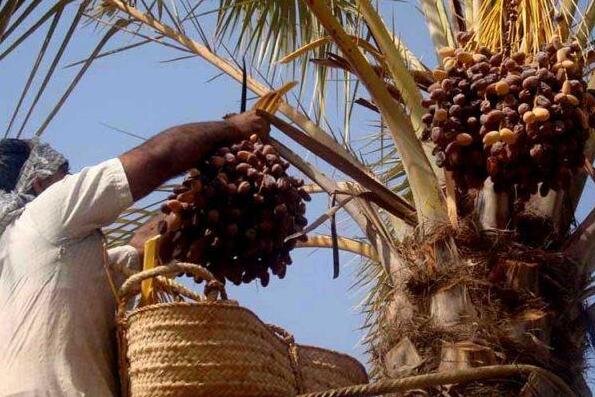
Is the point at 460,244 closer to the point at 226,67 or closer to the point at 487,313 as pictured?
the point at 487,313

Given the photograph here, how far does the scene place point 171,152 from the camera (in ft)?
10.5

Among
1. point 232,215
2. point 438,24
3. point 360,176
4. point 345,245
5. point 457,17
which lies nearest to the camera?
point 232,215

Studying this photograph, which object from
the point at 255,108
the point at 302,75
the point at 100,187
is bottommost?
the point at 100,187

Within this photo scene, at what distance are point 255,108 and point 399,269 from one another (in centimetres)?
66

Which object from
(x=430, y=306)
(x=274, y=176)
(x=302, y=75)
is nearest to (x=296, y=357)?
(x=274, y=176)

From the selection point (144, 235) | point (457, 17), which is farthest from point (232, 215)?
point (457, 17)

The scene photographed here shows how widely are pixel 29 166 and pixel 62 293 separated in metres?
0.48

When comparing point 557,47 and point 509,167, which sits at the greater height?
point 557,47

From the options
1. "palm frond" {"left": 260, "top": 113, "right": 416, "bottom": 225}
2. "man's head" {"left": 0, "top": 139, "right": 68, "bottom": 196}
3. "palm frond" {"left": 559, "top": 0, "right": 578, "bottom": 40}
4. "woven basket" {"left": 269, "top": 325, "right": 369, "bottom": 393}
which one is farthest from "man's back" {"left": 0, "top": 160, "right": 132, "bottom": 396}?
"palm frond" {"left": 559, "top": 0, "right": 578, "bottom": 40}

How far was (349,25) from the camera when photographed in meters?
5.60

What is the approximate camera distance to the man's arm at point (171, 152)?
3105mm

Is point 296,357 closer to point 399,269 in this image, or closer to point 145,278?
point 145,278

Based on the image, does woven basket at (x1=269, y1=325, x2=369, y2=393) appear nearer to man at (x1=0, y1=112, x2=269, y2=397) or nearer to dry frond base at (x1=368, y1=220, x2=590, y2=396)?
man at (x1=0, y1=112, x2=269, y2=397)

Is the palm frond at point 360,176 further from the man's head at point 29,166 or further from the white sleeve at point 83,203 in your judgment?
the white sleeve at point 83,203
